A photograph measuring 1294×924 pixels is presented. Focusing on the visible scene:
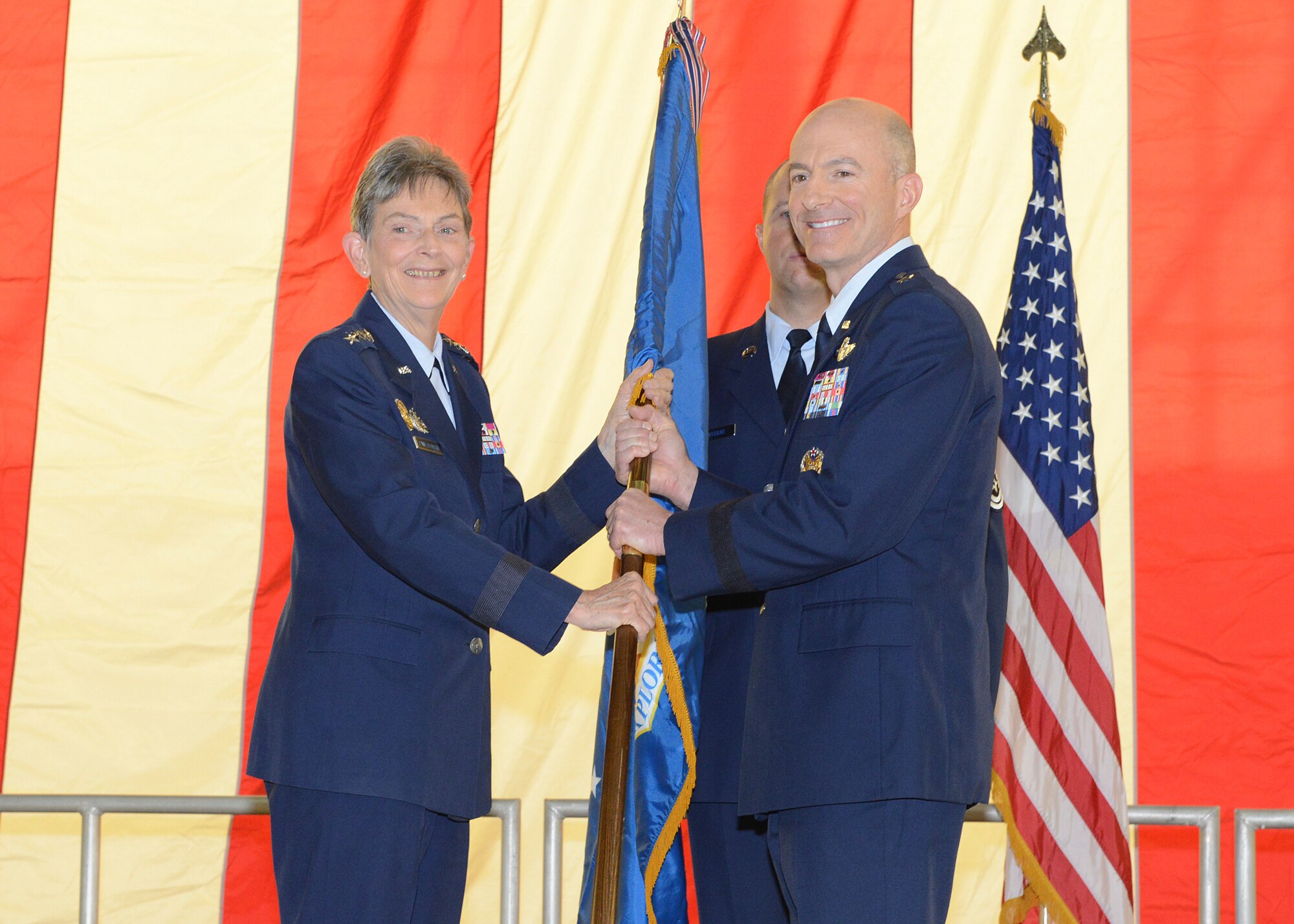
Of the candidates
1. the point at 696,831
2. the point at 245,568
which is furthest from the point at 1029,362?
the point at 245,568

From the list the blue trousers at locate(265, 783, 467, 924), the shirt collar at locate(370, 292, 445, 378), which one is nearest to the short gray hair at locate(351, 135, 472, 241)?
the shirt collar at locate(370, 292, 445, 378)

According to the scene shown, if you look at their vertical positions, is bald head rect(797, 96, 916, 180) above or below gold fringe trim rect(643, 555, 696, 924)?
above

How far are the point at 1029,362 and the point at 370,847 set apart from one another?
69.2 inches

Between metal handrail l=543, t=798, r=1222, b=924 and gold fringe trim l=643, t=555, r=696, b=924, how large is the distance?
0.30 m

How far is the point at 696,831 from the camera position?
2.51 meters

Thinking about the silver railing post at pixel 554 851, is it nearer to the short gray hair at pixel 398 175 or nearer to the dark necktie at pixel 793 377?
the dark necktie at pixel 793 377

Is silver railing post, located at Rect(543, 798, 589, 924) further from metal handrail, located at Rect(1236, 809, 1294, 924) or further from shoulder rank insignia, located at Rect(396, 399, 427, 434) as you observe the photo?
metal handrail, located at Rect(1236, 809, 1294, 924)

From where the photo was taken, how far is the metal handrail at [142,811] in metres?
2.74

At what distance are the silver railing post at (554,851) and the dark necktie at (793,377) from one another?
0.91 meters

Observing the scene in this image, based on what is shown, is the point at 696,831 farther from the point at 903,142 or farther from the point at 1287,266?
the point at 1287,266

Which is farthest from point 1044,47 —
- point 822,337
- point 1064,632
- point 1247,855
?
point 1247,855

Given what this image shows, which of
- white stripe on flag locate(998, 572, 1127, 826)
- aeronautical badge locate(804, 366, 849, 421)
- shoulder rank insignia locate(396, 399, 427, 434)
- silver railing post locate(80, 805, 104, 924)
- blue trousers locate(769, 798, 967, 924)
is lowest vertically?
silver railing post locate(80, 805, 104, 924)

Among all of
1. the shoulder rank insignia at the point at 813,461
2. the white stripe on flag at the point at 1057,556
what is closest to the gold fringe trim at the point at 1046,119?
the white stripe on flag at the point at 1057,556

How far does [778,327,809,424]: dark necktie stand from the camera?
2.58 m
